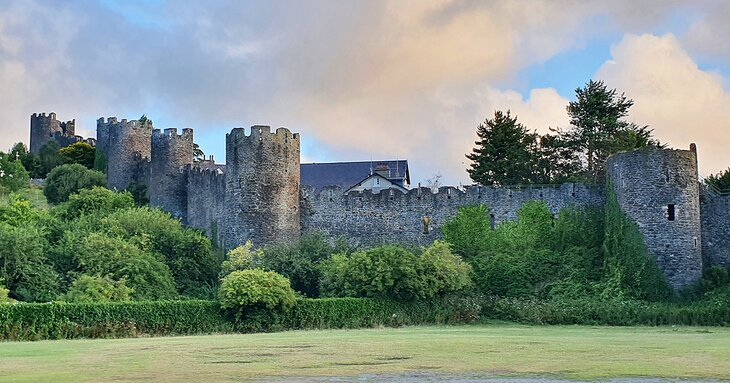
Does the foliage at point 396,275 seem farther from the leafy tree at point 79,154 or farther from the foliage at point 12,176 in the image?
the leafy tree at point 79,154

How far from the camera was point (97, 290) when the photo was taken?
42.4 metres

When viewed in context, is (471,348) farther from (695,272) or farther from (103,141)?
(103,141)

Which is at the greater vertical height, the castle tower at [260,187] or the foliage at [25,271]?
the castle tower at [260,187]

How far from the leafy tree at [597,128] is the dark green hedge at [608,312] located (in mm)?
14090

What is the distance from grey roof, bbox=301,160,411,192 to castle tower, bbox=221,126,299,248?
27.2 m

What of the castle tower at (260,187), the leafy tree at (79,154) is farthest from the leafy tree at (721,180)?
the leafy tree at (79,154)

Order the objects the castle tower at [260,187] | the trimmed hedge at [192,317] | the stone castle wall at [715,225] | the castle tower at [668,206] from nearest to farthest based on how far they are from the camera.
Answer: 1. the trimmed hedge at [192,317]
2. the castle tower at [668,206]
3. the stone castle wall at [715,225]
4. the castle tower at [260,187]

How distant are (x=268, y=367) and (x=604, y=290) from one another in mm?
24997

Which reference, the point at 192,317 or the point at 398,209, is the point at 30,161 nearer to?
the point at 398,209

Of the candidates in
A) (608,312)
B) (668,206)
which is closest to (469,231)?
(668,206)

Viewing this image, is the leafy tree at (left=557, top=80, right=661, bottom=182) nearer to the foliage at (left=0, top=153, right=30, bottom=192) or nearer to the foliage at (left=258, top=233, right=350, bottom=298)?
the foliage at (left=258, top=233, right=350, bottom=298)

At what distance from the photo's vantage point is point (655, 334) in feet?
113

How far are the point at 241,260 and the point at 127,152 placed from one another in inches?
712

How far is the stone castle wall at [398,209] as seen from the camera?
5000 centimetres
